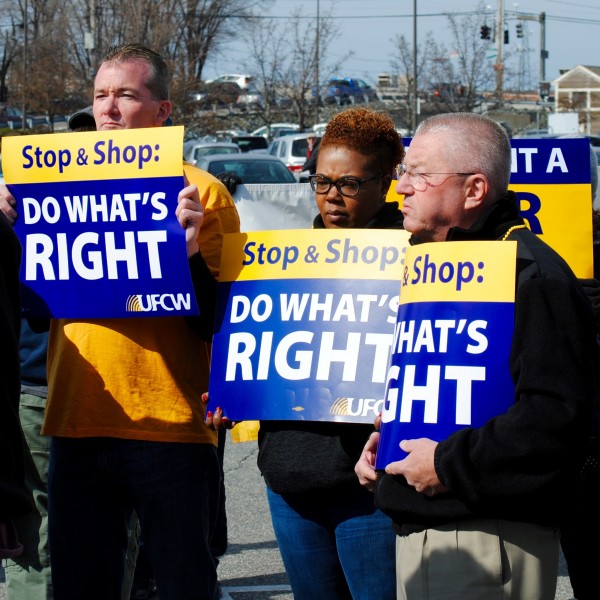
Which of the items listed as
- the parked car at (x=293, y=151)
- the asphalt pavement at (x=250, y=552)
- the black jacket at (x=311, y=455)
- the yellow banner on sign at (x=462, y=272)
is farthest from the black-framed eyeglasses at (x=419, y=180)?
the parked car at (x=293, y=151)

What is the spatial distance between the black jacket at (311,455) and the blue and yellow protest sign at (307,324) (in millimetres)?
64

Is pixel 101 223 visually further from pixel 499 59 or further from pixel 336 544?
pixel 499 59

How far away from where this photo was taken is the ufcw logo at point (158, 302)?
3121mm

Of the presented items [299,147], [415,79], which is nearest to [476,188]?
[299,147]

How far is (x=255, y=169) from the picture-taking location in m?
20.1

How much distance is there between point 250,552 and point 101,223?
2672mm

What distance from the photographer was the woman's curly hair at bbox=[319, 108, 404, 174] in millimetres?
3184

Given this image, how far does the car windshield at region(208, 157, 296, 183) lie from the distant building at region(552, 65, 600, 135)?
29897mm

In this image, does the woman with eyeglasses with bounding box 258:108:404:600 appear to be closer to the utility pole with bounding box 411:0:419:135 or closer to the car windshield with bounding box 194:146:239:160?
the car windshield with bounding box 194:146:239:160

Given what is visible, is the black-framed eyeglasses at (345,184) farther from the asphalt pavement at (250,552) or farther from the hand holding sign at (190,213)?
the asphalt pavement at (250,552)

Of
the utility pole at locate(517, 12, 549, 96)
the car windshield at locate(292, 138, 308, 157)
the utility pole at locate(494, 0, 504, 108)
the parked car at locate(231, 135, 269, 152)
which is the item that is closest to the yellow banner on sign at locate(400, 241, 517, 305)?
the car windshield at locate(292, 138, 308, 157)

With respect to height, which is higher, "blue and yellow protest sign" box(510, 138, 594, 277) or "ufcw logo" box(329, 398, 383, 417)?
"blue and yellow protest sign" box(510, 138, 594, 277)

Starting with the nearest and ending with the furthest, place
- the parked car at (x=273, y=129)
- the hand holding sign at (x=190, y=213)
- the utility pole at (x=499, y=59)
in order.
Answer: the hand holding sign at (x=190, y=213), the parked car at (x=273, y=129), the utility pole at (x=499, y=59)

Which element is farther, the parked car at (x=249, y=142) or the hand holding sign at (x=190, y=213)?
the parked car at (x=249, y=142)
